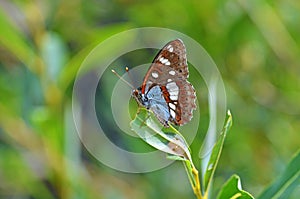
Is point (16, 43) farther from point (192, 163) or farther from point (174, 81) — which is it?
point (192, 163)

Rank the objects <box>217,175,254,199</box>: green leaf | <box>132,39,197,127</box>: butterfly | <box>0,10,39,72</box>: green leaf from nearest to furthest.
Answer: <box>217,175,254,199</box>: green leaf, <box>132,39,197,127</box>: butterfly, <box>0,10,39,72</box>: green leaf

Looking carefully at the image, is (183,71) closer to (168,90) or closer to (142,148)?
(168,90)

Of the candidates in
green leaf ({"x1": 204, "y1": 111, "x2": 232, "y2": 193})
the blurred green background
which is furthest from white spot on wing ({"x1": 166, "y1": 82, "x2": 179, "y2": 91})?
the blurred green background

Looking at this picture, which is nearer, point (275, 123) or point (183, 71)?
point (183, 71)

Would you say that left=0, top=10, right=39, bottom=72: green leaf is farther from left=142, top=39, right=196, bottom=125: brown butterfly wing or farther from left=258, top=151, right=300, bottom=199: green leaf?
left=258, top=151, right=300, bottom=199: green leaf

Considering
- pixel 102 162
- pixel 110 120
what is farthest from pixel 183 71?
pixel 110 120

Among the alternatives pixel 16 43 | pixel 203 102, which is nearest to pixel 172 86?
pixel 16 43
